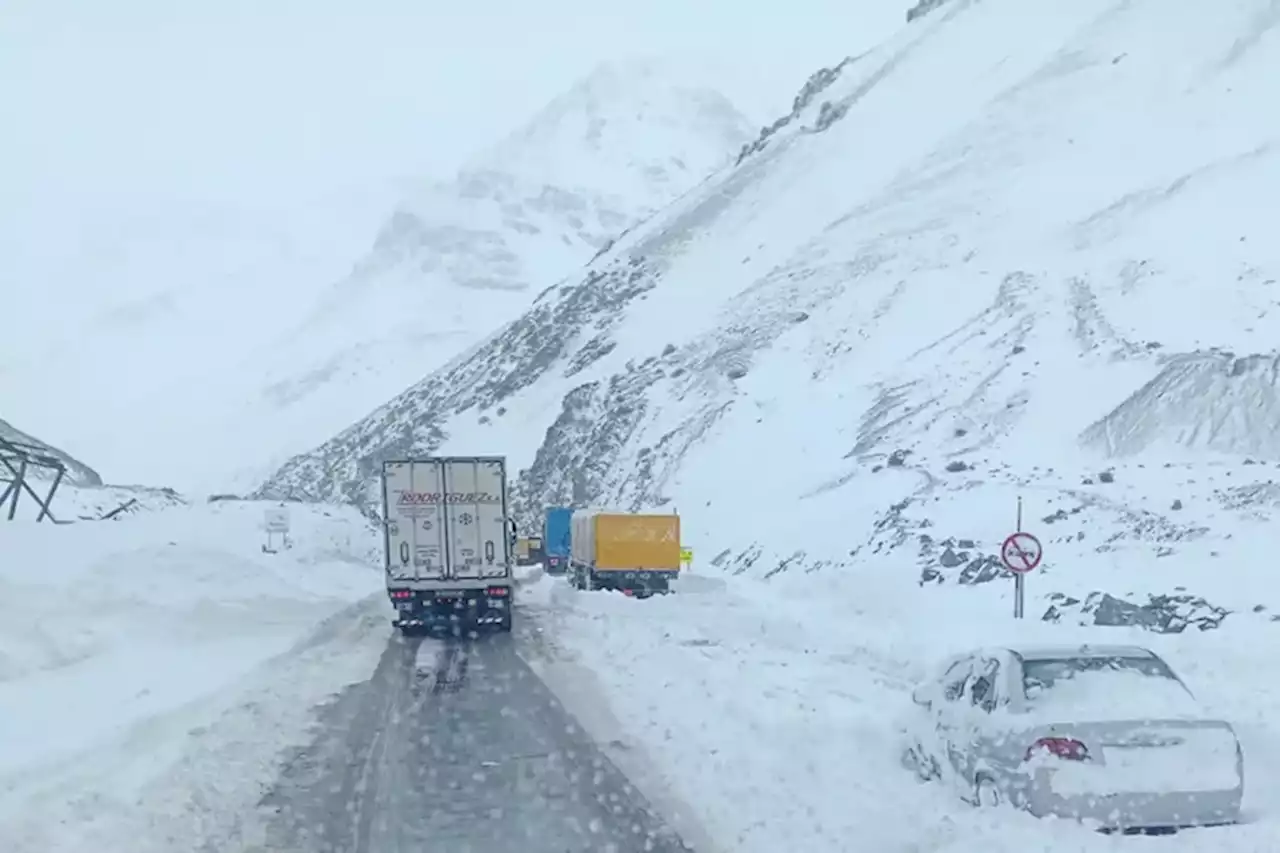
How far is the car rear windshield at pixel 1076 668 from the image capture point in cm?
924

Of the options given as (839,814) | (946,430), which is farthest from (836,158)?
(839,814)

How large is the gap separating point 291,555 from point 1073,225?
33860mm

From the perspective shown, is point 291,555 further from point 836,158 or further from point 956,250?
point 836,158

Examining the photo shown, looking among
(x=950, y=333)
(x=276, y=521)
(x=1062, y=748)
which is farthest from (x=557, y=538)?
(x=1062, y=748)

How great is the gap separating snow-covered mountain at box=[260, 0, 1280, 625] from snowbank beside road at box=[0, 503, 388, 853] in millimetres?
13074

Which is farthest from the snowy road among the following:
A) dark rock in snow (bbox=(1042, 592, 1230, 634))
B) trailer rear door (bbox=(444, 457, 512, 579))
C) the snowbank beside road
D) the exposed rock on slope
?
the exposed rock on slope

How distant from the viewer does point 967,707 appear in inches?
393

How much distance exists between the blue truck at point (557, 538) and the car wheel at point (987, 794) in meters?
45.4

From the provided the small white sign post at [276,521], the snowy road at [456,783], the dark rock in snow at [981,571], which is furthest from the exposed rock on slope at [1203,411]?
the small white sign post at [276,521]

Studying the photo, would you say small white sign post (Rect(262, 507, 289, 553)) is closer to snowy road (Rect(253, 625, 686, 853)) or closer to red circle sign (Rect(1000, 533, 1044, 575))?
snowy road (Rect(253, 625, 686, 853))

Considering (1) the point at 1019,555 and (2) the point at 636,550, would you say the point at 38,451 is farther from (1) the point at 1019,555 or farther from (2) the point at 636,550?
(1) the point at 1019,555

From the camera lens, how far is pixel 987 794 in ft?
→ 29.9

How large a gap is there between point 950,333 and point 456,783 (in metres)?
40.9

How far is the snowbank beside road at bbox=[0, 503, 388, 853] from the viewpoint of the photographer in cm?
1022
